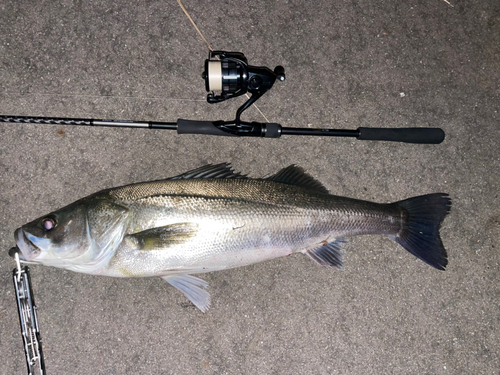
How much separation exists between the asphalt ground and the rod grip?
0.18 meters

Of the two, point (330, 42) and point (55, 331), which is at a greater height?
point (330, 42)

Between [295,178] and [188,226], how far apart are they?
0.78 meters

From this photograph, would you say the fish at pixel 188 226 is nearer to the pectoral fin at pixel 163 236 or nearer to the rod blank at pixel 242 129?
the pectoral fin at pixel 163 236

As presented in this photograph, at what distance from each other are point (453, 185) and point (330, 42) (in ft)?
4.73

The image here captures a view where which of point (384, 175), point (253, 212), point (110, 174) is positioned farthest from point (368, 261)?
point (110, 174)

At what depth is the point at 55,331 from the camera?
2.39 meters

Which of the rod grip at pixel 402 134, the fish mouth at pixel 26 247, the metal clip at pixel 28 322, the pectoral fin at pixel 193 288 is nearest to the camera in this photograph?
the fish mouth at pixel 26 247

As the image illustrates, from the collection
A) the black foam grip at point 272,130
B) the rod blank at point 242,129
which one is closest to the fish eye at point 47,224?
the rod blank at point 242,129

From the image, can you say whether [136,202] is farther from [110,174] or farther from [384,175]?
[384,175]

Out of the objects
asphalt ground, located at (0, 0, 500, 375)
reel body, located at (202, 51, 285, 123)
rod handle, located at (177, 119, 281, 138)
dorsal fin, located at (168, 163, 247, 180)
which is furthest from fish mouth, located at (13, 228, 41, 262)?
reel body, located at (202, 51, 285, 123)

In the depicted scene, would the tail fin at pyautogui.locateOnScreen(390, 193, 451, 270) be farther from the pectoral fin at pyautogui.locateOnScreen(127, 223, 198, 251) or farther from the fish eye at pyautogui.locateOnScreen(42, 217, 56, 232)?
the fish eye at pyautogui.locateOnScreen(42, 217, 56, 232)

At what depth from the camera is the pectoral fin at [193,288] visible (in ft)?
7.36

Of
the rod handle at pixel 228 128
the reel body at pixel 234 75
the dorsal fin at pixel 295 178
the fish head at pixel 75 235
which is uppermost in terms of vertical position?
the reel body at pixel 234 75

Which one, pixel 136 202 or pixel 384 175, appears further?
pixel 384 175
